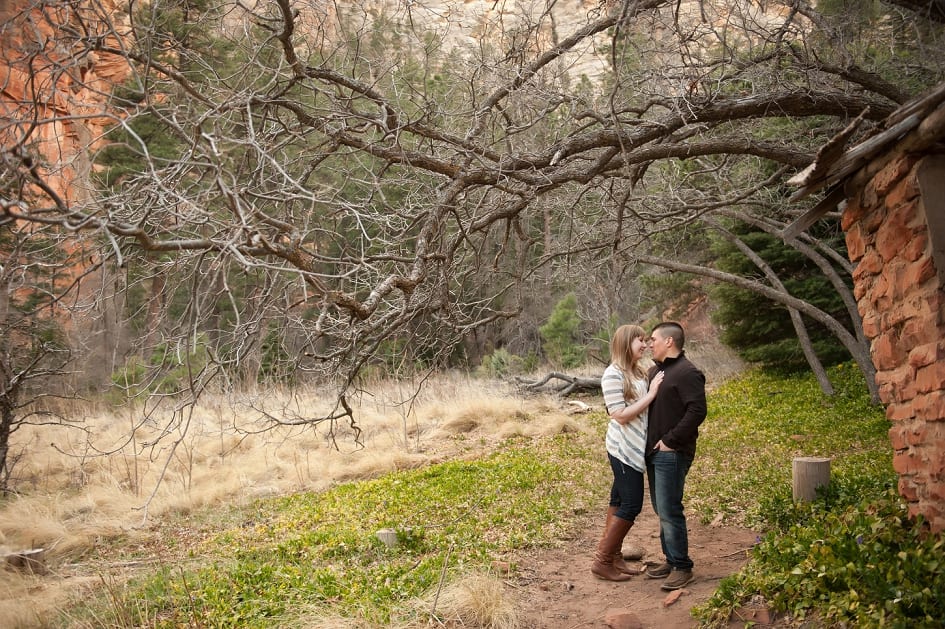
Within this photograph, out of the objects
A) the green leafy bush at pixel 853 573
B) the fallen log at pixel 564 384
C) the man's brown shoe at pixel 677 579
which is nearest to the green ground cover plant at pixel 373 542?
the man's brown shoe at pixel 677 579

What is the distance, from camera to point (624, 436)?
5605mm

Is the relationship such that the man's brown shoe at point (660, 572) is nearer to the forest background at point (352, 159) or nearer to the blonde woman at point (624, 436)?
the blonde woman at point (624, 436)

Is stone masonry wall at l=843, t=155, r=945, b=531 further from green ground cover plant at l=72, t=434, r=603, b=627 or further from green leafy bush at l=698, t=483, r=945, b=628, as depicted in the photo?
green ground cover plant at l=72, t=434, r=603, b=627

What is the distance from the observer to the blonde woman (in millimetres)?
5520

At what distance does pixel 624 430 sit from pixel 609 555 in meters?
1.06

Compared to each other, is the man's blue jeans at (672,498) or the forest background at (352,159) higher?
the forest background at (352,159)

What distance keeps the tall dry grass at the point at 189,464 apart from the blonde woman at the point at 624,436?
1.75 m

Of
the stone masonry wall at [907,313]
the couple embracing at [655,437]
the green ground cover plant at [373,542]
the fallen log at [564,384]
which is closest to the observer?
the stone masonry wall at [907,313]

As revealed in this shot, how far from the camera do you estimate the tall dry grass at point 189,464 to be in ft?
24.1

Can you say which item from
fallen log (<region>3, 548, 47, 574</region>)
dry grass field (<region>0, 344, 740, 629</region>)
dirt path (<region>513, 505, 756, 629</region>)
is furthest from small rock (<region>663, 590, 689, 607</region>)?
fallen log (<region>3, 548, 47, 574</region>)

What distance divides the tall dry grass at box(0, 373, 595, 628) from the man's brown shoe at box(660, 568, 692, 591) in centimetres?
248

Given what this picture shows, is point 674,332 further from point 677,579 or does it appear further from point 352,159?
point 352,159

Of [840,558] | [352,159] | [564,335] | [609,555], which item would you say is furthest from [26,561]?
[564,335]

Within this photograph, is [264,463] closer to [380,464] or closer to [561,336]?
[380,464]
